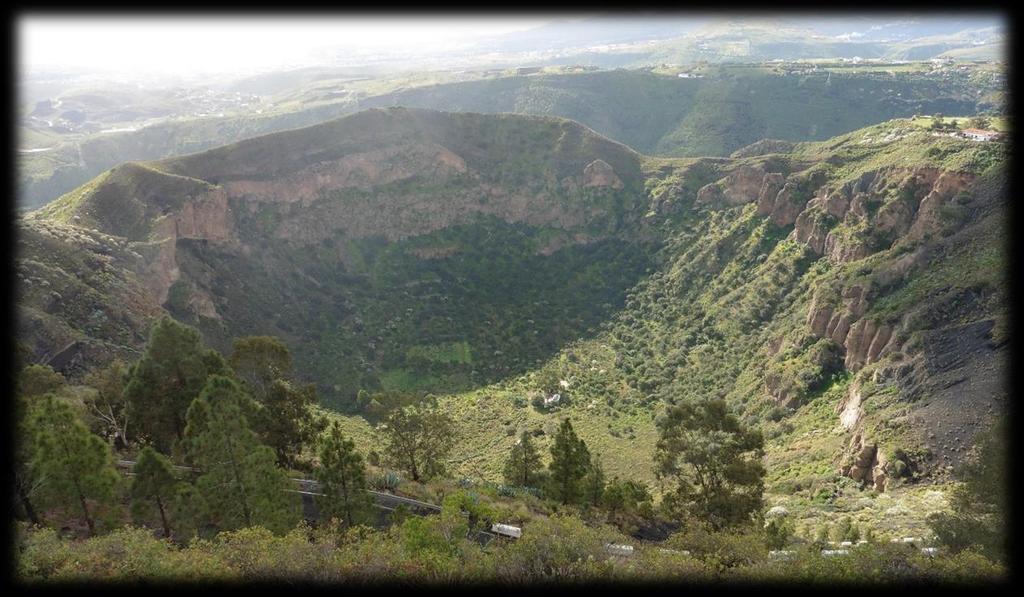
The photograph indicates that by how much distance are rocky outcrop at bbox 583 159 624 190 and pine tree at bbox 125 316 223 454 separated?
180ft

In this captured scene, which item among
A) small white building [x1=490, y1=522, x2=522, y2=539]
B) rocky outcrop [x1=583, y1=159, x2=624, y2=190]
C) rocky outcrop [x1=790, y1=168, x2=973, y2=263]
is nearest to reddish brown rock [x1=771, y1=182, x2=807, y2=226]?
rocky outcrop [x1=790, y1=168, x2=973, y2=263]

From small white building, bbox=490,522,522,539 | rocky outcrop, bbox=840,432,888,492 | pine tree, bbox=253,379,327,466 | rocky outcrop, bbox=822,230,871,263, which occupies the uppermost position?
rocky outcrop, bbox=822,230,871,263

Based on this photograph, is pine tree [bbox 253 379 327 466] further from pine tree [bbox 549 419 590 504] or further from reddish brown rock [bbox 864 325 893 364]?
reddish brown rock [bbox 864 325 893 364]

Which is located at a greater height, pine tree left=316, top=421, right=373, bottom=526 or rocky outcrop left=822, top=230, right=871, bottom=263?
rocky outcrop left=822, top=230, right=871, bottom=263

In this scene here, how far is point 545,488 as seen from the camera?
26.5 meters

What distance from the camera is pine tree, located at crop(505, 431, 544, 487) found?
28570 millimetres

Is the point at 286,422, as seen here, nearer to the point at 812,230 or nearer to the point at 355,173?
the point at 812,230

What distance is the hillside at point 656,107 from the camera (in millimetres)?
125125

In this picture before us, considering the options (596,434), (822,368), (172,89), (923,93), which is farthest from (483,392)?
(172,89)

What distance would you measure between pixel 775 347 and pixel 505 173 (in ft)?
134

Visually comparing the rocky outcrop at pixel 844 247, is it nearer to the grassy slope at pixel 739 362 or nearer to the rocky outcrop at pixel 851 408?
the grassy slope at pixel 739 362

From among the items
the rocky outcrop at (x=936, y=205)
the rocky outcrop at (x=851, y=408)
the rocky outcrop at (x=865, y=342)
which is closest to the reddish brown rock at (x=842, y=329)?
the rocky outcrop at (x=865, y=342)

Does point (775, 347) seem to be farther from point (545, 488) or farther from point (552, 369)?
Answer: point (545, 488)

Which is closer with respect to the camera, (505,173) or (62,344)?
(62,344)
